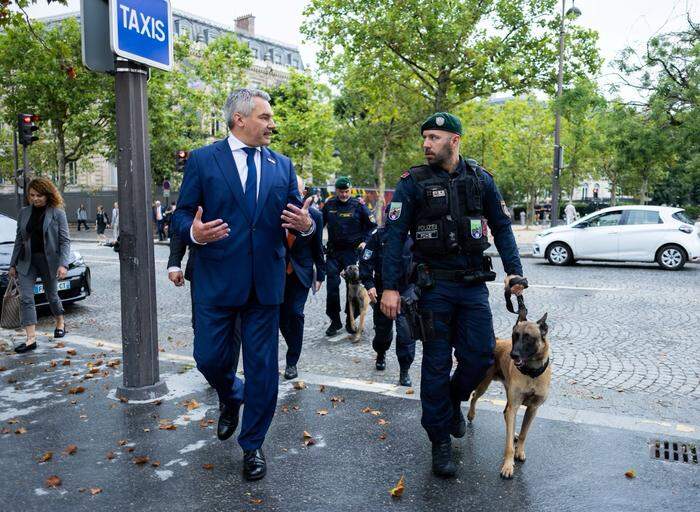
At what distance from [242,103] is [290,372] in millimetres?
2856

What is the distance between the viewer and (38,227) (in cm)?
724

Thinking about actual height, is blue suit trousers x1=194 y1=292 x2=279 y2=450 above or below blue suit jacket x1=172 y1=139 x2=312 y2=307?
below

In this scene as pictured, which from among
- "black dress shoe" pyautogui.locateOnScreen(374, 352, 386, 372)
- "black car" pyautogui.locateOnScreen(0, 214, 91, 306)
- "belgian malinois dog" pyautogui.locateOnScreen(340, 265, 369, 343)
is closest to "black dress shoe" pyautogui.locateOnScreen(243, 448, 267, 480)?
"black dress shoe" pyautogui.locateOnScreen(374, 352, 386, 372)

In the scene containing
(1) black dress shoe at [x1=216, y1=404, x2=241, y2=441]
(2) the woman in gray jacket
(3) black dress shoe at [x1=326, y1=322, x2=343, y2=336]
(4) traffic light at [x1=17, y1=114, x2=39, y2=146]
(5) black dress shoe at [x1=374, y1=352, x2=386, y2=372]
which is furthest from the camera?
(4) traffic light at [x1=17, y1=114, x2=39, y2=146]

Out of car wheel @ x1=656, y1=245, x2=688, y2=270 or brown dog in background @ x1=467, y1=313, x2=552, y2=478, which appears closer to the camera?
brown dog in background @ x1=467, y1=313, x2=552, y2=478

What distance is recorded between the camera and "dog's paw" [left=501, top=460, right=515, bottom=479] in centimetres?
369

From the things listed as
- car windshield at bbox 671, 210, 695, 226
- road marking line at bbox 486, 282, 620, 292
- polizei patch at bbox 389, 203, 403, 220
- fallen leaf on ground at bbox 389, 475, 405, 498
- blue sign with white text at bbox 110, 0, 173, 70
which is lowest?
fallen leaf on ground at bbox 389, 475, 405, 498

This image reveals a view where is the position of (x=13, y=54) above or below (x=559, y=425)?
above

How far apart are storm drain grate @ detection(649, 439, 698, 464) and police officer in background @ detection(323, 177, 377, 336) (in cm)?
426

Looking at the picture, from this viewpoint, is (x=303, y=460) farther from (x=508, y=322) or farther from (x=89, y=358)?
(x=508, y=322)

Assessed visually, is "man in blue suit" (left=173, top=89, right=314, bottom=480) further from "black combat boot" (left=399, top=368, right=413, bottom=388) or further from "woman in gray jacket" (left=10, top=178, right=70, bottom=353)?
"woman in gray jacket" (left=10, top=178, right=70, bottom=353)

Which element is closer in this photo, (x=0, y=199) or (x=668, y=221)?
(x=668, y=221)

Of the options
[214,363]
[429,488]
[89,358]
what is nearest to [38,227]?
[89,358]

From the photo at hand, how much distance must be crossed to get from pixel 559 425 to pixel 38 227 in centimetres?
577
